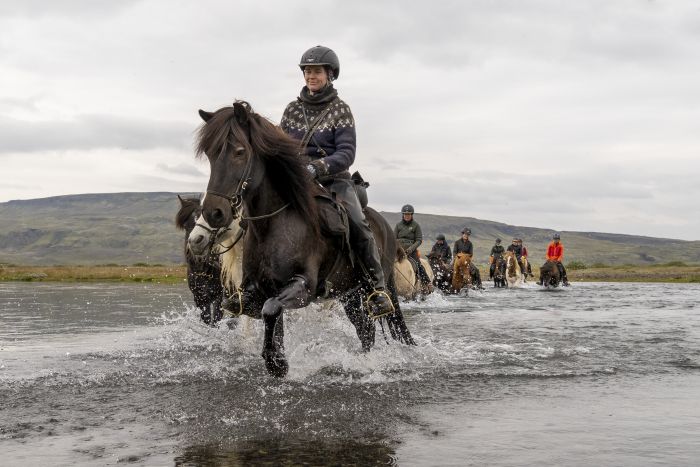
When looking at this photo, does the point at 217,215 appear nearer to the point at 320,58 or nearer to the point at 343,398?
the point at 343,398

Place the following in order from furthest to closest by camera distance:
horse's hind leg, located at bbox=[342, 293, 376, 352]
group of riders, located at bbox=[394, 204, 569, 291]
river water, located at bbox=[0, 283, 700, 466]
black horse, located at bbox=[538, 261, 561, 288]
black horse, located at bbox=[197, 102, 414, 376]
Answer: black horse, located at bbox=[538, 261, 561, 288]
group of riders, located at bbox=[394, 204, 569, 291]
horse's hind leg, located at bbox=[342, 293, 376, 352]
black horse, located at bbox=[197, 102, 414, 376]
river water, located at bbox=[0, 283, 700, 466]

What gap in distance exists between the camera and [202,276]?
33.5 ft

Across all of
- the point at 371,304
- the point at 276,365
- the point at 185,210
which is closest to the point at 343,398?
the point at 276,365

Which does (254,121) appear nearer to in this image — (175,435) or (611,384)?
(175,435)

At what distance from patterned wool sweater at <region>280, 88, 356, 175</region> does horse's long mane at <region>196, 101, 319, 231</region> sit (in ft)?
2.37

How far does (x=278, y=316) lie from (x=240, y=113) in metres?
1.80

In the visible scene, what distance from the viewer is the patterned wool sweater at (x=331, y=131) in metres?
7.92

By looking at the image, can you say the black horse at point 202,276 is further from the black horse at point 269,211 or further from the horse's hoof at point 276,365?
the horse's hoof at point 276,365

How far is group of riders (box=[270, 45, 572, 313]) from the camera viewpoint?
792 cm

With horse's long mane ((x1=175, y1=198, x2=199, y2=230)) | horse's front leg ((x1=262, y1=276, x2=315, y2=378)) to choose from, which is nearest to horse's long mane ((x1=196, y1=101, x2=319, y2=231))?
horse's front leg ((x1=262, y1=276, x2=315, y2=378))

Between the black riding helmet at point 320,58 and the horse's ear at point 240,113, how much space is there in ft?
5.83

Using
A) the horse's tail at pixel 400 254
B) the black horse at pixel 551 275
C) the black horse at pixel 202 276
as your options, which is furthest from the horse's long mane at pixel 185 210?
the black horse at pixel 551 275

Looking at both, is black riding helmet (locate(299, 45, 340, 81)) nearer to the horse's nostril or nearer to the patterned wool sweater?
the patterned wool sweater

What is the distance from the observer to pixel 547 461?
4371 millimetres
